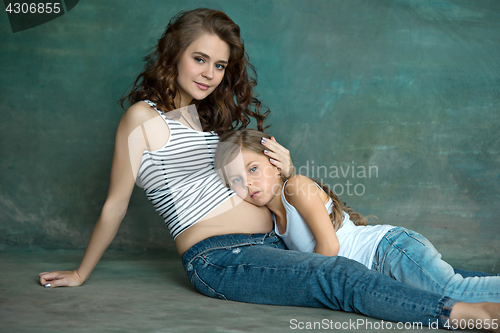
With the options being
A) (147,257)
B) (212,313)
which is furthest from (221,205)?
(147,257)

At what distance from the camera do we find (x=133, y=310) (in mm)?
1791

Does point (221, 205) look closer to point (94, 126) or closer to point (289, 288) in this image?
point (289, 288)

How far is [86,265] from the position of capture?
214 cm

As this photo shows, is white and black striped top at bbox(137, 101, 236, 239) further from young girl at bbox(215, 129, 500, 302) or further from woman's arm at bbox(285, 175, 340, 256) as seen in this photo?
woman's arm at bbox(285, 175, 340, 256)

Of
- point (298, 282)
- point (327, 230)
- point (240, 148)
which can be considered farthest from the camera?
point (240, 148)

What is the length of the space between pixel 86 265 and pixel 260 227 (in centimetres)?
90

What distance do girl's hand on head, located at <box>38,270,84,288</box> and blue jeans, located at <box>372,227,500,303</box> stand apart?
4.90 ft

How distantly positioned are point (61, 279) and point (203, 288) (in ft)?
2.45

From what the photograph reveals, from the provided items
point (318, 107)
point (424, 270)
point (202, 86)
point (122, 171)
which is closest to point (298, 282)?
point (424, 270)

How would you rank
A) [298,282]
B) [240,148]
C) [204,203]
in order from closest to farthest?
[298,282]
[204,203]
[240,148]

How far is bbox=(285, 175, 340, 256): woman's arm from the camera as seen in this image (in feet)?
6.47

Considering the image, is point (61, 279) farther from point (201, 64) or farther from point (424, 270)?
point (424, 270)

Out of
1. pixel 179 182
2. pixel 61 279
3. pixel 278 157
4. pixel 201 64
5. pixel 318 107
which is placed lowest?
pixel 61 279

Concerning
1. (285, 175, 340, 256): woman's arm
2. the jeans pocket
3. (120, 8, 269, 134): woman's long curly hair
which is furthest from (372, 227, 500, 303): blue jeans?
(120, 8, 269, 134): woman's long curly hair
